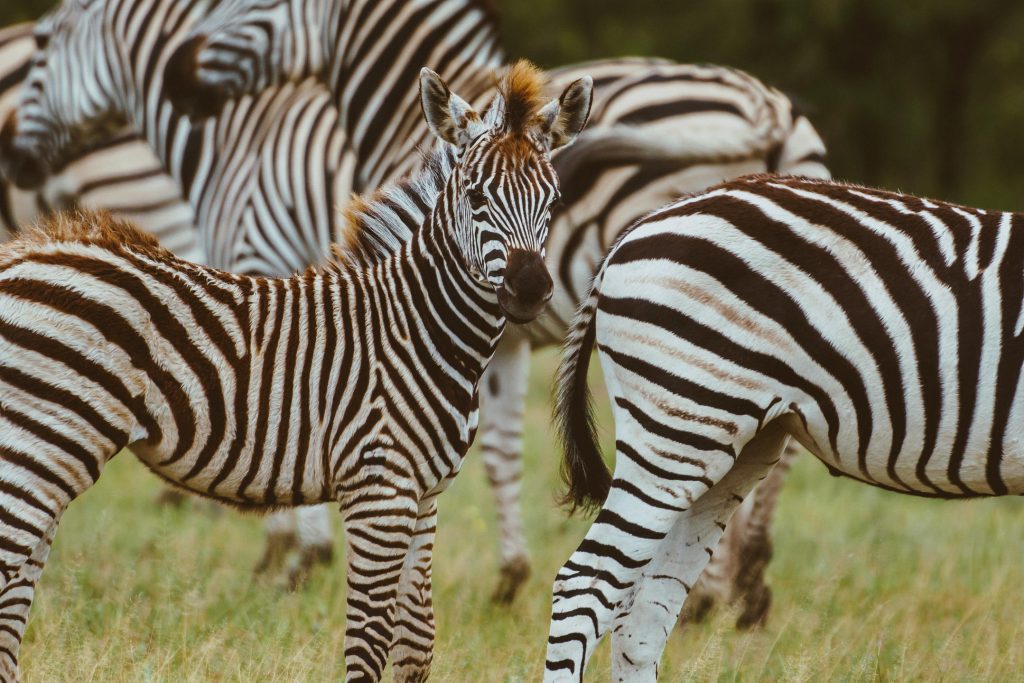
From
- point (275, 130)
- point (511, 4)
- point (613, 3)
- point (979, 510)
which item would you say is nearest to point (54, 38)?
point (275, 130)

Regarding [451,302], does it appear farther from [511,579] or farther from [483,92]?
[511,579]

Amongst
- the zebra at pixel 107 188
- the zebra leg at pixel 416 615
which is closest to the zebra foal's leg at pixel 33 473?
the zebra leg at pixel 416 615

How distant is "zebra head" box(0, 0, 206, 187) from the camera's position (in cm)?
762

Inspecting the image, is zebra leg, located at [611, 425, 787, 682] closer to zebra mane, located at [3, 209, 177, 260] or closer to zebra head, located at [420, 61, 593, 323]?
zebra head, located at [420, 61, 593, 323]

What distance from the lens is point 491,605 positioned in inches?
253

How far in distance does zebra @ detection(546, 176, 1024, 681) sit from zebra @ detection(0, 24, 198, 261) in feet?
16.1

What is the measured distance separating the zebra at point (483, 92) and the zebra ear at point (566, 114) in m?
1.36

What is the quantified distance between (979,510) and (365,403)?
659cm

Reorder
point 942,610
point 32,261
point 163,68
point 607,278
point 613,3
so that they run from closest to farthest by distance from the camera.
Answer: point 32,261 < point 607,278 < point 942,610 < point 163,68 < point 613,3

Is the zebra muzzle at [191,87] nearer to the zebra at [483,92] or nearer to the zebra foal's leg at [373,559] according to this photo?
the zebra at [483,92]

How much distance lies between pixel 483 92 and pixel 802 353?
304cm

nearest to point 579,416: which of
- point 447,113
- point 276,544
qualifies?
point 447,113

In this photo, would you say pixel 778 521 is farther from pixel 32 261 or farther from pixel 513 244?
pixel 32 261

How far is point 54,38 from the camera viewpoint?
7875mm
